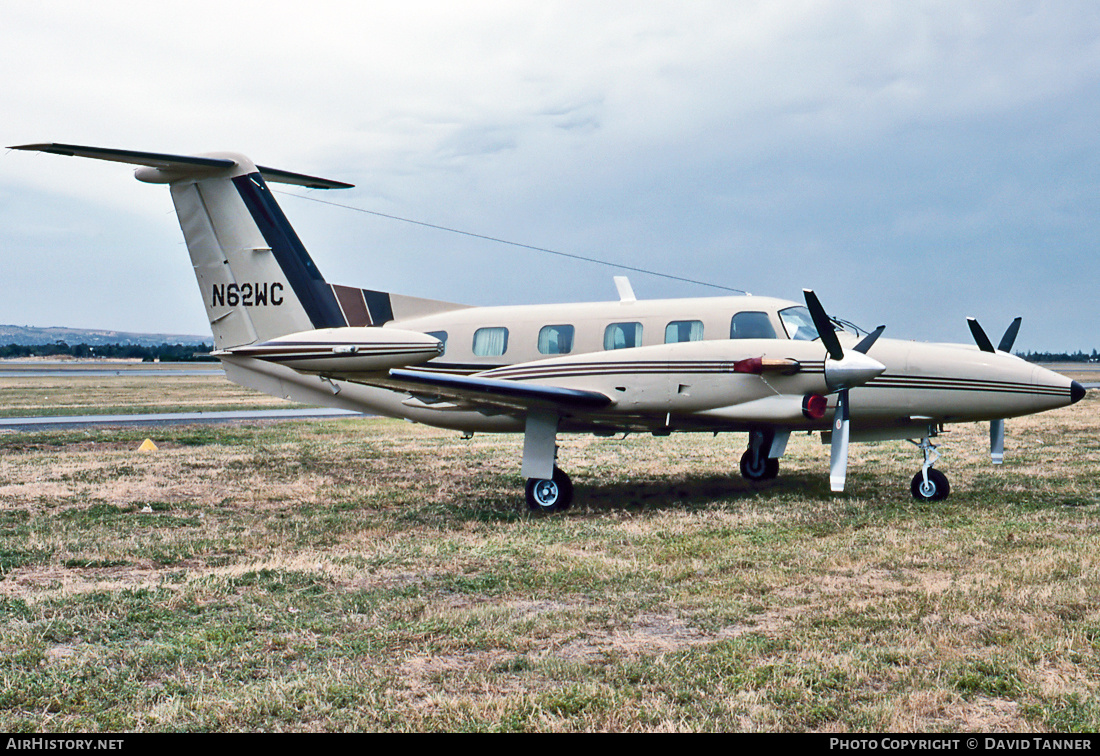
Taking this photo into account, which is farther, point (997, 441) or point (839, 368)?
point (997, 441)

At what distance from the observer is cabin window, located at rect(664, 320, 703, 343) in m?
11.7

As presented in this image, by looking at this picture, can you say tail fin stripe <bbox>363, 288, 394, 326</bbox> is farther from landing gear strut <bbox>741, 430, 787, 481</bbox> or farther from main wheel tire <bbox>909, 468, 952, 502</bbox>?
main wheel tire <bbox>909, 468, 952, 502</bbox>

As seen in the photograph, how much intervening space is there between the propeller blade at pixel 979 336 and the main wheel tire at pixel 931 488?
6.75 feet

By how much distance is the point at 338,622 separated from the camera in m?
6.20

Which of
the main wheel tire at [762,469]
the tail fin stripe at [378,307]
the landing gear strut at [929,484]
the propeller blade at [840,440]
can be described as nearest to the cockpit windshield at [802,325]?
the propeller blade at [840,440]

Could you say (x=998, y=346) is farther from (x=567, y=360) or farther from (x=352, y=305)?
(x=352, y=305)

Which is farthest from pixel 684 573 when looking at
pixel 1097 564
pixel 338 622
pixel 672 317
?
pixel 672 317

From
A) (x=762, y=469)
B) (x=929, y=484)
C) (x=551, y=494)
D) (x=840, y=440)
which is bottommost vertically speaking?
(x=551, y=494)

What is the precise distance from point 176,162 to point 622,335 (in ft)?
23.8

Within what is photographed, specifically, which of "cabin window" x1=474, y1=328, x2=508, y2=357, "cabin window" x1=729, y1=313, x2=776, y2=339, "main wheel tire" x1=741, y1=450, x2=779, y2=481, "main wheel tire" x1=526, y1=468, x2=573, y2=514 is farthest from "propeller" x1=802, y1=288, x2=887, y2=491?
"cabin window" x1=474, y1=328, x2=508, y2=357

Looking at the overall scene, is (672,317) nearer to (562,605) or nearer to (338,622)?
(562,605)

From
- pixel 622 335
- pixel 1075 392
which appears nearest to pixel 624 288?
pixel 622 335

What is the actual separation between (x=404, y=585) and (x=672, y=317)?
6.04m

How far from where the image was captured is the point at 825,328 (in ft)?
33.9
